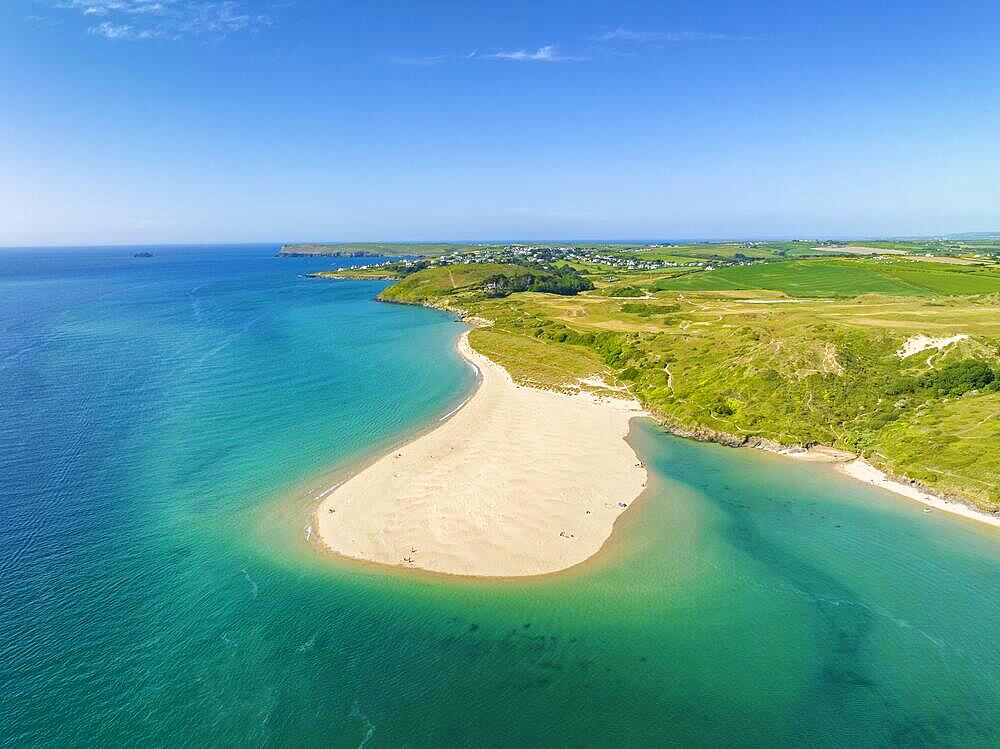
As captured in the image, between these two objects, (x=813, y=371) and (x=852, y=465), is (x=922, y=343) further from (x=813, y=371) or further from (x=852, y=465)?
(x=852, y=465)

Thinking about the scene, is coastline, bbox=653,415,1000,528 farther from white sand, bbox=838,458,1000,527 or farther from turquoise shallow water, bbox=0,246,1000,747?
turquoise shallow water, bbox=0,246,1000,747

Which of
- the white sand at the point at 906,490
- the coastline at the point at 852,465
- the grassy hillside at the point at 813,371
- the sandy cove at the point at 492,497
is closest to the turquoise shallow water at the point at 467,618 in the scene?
the white sand at the point at 906,490

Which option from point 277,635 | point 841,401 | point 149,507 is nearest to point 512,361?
Result: point 841,401

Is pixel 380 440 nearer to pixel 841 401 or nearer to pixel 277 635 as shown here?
pixel 277 635

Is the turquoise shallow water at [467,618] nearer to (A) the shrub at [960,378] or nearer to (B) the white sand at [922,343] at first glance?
(A) the shrub at [960,378]

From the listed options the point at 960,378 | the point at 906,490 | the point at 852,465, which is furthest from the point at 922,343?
the point at 906,490
